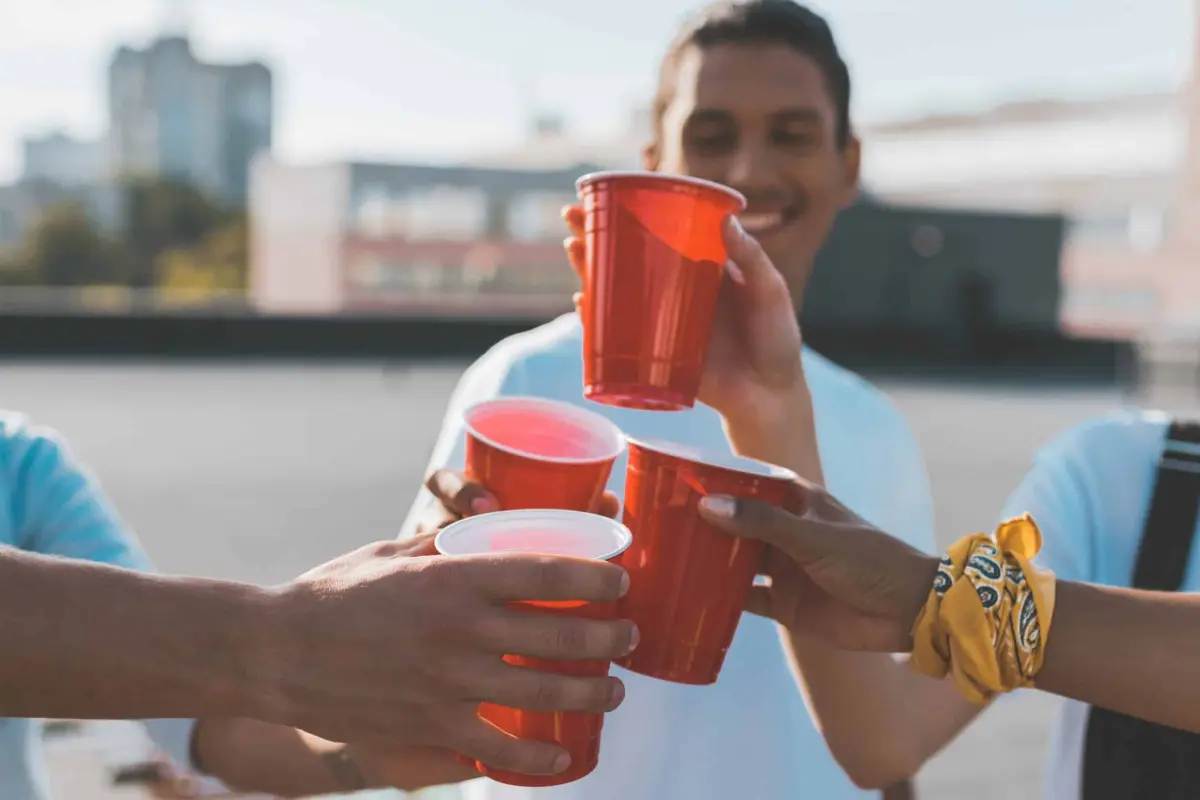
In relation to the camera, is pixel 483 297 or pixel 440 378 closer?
pixel 440 378

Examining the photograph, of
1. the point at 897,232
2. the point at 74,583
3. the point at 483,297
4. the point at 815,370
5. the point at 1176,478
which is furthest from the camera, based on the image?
the point at 483,297

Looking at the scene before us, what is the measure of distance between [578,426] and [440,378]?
1698 centimetres

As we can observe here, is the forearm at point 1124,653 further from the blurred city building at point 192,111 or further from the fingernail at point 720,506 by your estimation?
the blurred city building at point 192,111

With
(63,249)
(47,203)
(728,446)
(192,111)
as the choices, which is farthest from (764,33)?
(192,111)

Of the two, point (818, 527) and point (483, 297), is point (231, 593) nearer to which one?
point (818, 527)

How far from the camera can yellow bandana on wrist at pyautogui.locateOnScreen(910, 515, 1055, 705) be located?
109 cm

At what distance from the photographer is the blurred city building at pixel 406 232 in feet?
171

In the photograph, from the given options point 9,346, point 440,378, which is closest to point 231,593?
point 440,378

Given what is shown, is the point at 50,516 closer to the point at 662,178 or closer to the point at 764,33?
the point at 662,178

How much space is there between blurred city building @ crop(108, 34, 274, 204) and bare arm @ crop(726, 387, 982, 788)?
9956cm

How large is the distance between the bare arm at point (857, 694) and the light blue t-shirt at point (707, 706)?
15 cm

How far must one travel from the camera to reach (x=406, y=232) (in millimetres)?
53062

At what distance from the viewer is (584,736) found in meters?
1.12

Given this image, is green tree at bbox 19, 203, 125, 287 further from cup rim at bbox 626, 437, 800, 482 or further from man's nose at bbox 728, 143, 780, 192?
cup rim at bbox 626, 437, 800, 482
